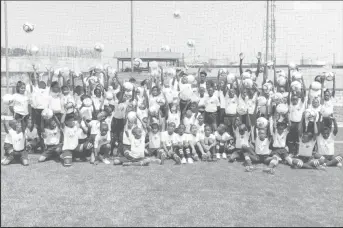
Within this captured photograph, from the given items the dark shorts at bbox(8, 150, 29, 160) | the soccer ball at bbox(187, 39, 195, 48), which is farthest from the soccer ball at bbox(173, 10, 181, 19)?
the dark shorts at bbox(8, 150, 29, 160)

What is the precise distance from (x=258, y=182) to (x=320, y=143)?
2000 millimetres

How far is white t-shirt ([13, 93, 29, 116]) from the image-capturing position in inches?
324

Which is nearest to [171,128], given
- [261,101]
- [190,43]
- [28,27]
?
[261,101]

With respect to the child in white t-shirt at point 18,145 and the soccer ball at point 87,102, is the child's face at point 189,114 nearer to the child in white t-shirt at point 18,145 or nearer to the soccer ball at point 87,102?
the soccer ball at point 87,102

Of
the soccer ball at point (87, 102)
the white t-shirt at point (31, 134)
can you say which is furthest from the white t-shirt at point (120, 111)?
the white t-shirt at point (31, 134)

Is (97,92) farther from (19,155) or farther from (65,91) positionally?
(19,155)

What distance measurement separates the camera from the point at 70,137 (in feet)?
26.2

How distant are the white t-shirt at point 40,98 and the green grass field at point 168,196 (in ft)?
4.04

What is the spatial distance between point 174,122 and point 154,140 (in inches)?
25.0

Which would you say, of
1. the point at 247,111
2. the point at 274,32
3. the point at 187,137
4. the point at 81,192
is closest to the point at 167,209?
the point at 81,192

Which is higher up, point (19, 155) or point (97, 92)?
point (97, 92)

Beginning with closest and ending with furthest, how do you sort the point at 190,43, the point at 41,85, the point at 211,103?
the point at 41,85
the point at 211,103
the point at 190,43

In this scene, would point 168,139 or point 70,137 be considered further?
point 168,139

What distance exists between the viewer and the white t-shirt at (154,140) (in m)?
8.26
